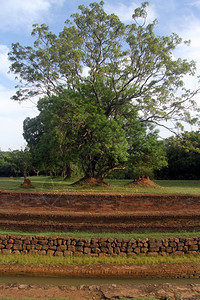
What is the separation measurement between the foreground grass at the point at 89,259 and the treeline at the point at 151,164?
654 centimetres

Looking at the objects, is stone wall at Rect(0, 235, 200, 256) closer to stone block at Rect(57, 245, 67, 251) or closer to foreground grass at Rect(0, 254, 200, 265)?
stone block at Rect(57, 245, 67, 251)

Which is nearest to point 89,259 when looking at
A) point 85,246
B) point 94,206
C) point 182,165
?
point 85,246

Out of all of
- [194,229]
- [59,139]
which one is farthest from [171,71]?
[194,229]

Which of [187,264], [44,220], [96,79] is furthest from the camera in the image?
[96,79]

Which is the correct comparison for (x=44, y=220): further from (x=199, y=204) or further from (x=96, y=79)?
(x=96, y=79)

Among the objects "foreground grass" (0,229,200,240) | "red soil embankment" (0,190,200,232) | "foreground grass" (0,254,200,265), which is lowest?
"foreground grass" (0,254,200,265)

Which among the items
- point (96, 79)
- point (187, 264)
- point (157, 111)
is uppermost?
point (96, 79)

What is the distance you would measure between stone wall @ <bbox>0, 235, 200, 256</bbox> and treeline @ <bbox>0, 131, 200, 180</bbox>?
6336 mm

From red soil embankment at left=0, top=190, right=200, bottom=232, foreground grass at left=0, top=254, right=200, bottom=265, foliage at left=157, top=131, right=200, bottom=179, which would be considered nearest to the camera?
foreground grass at left=0, top=254, right=200, bottom=265

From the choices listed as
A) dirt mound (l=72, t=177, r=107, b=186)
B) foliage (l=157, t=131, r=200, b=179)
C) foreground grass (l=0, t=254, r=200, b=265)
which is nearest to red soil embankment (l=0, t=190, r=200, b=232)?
foreground grass (l=0, t=254, r=200, b=265)

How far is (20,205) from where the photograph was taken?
1045 centimetres

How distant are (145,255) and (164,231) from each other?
5.18 feet

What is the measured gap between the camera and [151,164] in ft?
46.6

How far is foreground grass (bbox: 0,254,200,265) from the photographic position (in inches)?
267
